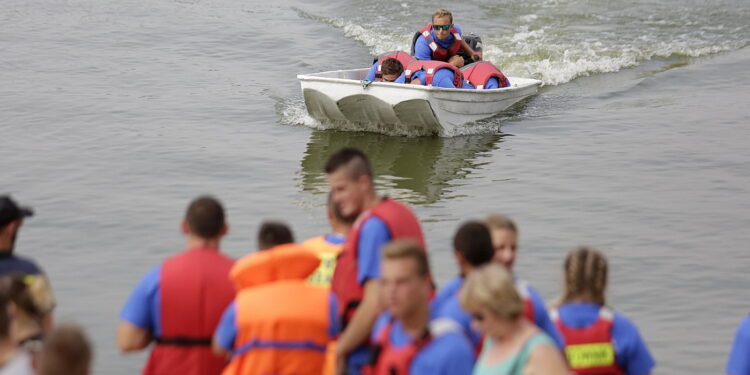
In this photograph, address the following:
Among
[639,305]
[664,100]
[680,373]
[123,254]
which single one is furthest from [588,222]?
[664,100]

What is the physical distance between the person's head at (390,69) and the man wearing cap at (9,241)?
10404 mm

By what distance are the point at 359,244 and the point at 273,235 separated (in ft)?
1.44

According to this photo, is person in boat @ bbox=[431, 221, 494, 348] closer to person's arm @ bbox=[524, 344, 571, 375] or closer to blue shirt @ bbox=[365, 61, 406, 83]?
person's arm @ bbox=[524, 344, 571, 375]

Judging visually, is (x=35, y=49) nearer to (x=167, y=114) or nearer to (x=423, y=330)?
(x=167, y=114)

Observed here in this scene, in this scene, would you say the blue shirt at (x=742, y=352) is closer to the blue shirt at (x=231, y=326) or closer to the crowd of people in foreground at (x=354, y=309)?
the crowd of people in foreground at (x=354, y=309)

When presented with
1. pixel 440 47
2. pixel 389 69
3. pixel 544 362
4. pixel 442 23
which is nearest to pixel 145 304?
pixel 544 362

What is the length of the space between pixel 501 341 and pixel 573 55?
1854 cm

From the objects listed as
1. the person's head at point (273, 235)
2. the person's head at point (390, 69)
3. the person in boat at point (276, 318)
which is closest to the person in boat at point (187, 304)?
the person's head at point (273, 235)

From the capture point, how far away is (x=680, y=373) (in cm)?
875

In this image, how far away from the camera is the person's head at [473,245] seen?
16.1ft

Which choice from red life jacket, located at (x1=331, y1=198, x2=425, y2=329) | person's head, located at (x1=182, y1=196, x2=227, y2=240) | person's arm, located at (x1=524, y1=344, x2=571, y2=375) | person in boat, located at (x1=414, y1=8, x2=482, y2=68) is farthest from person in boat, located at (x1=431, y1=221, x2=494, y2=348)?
person in boat, located at (x1=414, y1=8, x2=482, y2=68)

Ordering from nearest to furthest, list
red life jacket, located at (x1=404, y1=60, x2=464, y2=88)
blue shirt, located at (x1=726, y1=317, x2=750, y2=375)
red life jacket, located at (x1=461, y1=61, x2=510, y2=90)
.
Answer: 1. blue shirt, located at (x1=726, y1=317, x2=750, y2=375)
2. red life jacket, located at (x1=404, y1=60, x2=464, y2=88)
3. red life jacket, located at (x1=461, y1=61, x2=510, y2=90)

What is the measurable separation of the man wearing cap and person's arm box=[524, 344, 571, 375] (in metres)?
2.48

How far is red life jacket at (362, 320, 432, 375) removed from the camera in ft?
14.1
